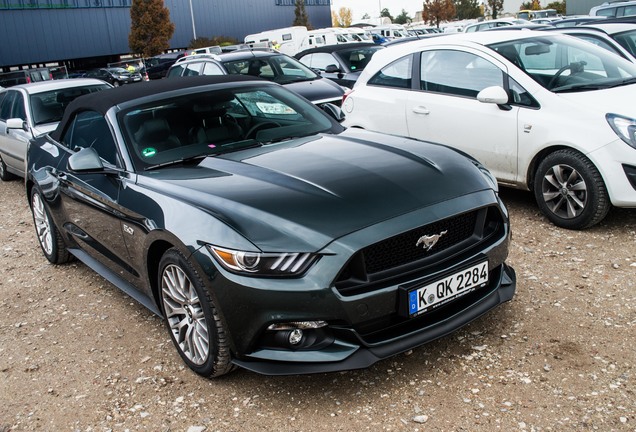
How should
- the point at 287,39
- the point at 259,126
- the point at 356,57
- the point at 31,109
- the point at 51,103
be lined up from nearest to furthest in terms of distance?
the point at 259,126 < the point at 31,109 < the point at 51,103 < the point at 356,57 < the point at 287,39

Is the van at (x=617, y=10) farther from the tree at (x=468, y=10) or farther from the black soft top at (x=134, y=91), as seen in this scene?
the tree at (x=468, y=10)

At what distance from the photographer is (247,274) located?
9.93ft

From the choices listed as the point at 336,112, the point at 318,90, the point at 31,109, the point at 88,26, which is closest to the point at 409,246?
the point at 336,112

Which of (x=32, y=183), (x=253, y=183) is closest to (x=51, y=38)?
(x=32, y=183)

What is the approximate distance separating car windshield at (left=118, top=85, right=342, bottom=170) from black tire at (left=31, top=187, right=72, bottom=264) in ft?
5.90

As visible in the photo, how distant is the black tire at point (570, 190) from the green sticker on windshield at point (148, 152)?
3202 millimetres

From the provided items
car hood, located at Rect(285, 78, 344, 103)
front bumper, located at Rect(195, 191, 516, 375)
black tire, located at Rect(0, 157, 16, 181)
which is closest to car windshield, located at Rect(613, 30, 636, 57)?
car hood, located at Rect(285, 78, 344, 103)

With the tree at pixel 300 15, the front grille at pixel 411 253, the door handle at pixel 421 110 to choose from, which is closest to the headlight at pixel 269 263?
the front grille at pixel 411 253

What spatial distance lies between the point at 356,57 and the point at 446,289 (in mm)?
10172

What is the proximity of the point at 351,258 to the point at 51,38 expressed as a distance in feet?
166

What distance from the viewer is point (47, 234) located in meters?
5.76

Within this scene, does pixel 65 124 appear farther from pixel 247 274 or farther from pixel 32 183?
pixel 247 274

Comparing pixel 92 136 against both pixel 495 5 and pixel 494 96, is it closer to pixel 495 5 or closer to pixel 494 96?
pixel 494 96

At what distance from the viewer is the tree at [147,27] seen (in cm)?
4709
